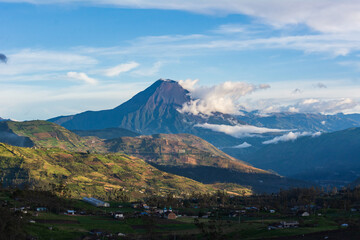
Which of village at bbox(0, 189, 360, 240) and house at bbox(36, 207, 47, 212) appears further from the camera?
house at bbox(36, 207, 47, 212)

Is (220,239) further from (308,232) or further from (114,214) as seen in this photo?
(114,214)

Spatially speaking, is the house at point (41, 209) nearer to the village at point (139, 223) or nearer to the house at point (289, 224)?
the village at point (139, 223)

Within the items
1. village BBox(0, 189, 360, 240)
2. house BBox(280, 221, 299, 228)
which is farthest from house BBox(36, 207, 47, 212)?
house BBox(280, 221, 299, 228)

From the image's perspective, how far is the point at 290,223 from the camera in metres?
148

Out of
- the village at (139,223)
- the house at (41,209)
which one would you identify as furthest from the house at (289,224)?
the house at (41,209)

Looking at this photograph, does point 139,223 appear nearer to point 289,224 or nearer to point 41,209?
point 41,209

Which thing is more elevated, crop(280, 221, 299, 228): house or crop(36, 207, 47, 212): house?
crop(36, 207, 47, 212): house

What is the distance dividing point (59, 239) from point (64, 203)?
223 feet

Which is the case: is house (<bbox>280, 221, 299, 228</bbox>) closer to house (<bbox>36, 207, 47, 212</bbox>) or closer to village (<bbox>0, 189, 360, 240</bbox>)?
village (<bbox>0, 189, 360, 240</bbox>)

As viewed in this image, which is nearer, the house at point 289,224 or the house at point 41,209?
the house at point 289,224

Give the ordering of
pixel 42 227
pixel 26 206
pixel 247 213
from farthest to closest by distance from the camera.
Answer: pixel 247 213
pixel 26 206
pixel 42 227

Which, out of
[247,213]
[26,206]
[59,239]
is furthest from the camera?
[247,213]

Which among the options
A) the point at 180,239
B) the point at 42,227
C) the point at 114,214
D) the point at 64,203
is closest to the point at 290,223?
the point at 180,239

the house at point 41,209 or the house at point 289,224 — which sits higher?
the house at point 41,209
